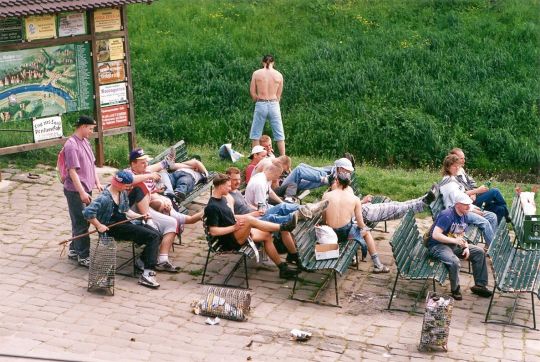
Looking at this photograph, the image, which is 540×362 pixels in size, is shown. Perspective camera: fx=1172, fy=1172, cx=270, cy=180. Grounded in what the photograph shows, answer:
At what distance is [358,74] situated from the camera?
74.8 ft

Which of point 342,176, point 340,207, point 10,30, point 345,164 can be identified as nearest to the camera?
point 340,207

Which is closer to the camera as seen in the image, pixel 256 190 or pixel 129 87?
pixel 256 190

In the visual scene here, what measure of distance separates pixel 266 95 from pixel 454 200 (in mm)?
5294

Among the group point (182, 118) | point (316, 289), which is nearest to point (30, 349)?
point (316, 289)

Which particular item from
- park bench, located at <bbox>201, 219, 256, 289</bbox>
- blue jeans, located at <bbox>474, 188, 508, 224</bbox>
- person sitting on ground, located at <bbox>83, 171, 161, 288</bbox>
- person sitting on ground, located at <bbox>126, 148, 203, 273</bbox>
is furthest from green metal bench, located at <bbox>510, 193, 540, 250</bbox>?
person sitting on ground, located at <bbox>83, 171, 161, 288</bbox>

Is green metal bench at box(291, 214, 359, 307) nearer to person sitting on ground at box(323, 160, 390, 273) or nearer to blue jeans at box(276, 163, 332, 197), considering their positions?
person sitting on ground at box(323, 160, 390, 273)

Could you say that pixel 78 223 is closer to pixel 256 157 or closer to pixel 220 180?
pixel 220 180

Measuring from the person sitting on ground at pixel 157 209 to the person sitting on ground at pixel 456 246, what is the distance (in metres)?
2.86

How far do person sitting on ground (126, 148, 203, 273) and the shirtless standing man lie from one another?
4707mm

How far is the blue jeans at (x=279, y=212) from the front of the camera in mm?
13250

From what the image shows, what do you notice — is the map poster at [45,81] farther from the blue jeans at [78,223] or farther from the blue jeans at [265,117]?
the blue jeans at [78,223]

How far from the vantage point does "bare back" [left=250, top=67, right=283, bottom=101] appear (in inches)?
715

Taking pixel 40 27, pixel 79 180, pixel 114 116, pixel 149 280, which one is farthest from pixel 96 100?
pixel 149 280

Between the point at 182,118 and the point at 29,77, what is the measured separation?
5816 mm
